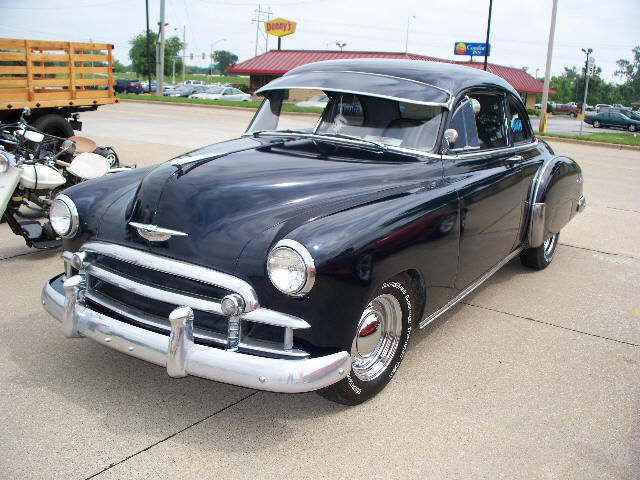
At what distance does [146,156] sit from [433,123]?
8053mm

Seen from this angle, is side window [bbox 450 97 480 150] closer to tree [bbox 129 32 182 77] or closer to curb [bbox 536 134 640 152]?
curb [bbox 536 134 640 152]

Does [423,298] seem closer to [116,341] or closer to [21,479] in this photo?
[116,341]

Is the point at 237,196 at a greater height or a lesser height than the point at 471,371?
greater

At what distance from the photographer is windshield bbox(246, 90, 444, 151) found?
3732 mm

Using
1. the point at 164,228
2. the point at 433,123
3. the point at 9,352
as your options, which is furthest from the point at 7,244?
the point at 433,123

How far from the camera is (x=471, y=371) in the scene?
11.5 ft

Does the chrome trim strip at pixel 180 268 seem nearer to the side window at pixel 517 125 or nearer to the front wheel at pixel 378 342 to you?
the front wheel at pixel 378 342

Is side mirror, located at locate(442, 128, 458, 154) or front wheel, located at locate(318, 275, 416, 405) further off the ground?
side mirror, located at locate(442, 128, 458, 154)

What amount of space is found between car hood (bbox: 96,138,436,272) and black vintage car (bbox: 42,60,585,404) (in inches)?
0.4

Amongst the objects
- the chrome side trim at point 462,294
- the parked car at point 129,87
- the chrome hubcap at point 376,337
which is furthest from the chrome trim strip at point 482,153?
the parked car at point 129,87

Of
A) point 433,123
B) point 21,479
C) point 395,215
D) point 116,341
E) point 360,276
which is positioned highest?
point 433,123

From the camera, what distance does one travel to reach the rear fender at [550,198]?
4.68 m

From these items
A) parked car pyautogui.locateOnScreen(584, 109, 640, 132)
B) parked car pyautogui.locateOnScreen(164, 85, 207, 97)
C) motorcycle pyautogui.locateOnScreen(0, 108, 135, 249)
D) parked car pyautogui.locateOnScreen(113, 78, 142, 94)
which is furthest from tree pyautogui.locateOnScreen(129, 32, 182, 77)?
motorcycle pyautogui.locateOnScreen(0, 108, 135, 249)

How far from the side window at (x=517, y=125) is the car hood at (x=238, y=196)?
5.29 ft
